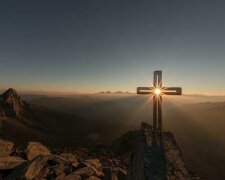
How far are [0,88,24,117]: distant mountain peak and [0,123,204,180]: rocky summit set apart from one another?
51467mm

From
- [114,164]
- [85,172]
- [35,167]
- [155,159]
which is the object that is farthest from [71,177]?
[114,164]

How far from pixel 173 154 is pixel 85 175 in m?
4.09

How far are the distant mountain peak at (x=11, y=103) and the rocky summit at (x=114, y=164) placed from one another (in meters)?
51.5

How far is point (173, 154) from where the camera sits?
5773 mm

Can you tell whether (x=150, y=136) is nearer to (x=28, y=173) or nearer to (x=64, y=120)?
(x=28, y=173)

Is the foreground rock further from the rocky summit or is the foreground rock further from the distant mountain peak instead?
the distant mountain peak

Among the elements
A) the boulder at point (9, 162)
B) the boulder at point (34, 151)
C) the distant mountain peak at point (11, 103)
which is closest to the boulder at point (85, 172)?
the boulder at point (9, 162)

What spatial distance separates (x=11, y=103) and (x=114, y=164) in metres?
57.3

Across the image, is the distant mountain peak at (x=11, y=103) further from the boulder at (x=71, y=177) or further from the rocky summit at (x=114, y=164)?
the boulder at (x=71, y=177)

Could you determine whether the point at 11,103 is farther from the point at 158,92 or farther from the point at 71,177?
the point at 71,177

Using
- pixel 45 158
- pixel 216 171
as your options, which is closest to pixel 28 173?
pixel 45 158

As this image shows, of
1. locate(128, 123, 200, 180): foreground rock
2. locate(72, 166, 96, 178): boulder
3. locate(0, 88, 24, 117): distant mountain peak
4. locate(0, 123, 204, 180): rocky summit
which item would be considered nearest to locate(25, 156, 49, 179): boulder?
locate(0, 123, 204, 180): rocky summit

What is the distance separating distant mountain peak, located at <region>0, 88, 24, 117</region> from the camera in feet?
206

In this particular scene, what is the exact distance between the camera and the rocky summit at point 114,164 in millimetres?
5199
